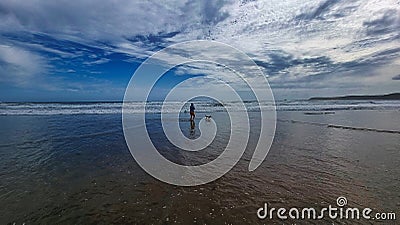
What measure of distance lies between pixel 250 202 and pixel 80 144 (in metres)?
9.50

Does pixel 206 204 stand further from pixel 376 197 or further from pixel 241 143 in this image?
pixel 241 143

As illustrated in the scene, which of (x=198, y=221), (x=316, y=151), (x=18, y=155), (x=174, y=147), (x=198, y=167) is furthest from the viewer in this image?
(x=174, y=147)

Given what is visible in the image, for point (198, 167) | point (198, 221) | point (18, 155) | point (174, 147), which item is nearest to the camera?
point (198, 221)

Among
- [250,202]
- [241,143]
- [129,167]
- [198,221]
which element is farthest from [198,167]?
[241,143]

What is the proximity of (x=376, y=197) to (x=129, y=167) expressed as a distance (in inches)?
283

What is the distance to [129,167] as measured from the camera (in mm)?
7992

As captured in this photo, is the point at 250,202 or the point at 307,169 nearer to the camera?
the point at 250,202

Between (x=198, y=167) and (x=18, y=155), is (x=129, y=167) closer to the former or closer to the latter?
(x=198, y=167)

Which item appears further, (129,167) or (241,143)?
(241,143)

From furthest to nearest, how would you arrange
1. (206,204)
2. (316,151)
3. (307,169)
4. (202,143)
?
(202,143), (316,151), (307,169), (206,204)

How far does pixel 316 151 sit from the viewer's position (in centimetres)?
1005

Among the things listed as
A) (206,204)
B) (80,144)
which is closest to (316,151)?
(206,204)

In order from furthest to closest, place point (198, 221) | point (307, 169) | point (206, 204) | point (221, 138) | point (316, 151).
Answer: point (221, 138) → point (316, 151) → point (307, 169) → point (206, 204) → point (198, 221)

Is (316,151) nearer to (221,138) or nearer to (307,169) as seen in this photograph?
(307,169)
